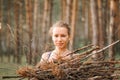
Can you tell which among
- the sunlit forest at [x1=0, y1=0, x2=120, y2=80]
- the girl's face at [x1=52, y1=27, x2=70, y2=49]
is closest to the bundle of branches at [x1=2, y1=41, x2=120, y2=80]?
the sunlit forest at [x1=0, y1=0, x2=120, y2=80]

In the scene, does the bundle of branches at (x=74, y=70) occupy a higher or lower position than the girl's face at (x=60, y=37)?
lower

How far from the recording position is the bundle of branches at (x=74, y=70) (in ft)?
10.9

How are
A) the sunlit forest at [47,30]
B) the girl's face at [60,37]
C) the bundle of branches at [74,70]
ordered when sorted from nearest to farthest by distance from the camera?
the bundle of branches at [74,70] < the girl's face at [60,37] < the sunlit forest at [47,30]

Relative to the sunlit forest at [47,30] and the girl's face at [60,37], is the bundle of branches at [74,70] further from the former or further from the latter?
the girl's face at [60,37]

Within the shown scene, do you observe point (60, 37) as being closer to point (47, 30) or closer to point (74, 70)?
point (74, 70)

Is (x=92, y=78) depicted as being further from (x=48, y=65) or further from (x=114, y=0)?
(x=114, y=0)

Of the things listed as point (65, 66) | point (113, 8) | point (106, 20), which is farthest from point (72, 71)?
point (106, 20)

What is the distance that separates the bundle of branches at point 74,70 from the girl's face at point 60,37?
462 millimetres

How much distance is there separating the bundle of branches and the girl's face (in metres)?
0.46

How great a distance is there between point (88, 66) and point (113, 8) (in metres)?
2.39

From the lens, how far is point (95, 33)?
21.3 ft

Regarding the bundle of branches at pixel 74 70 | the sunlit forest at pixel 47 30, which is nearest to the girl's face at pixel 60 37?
the sunlit forest at pixel 47 30

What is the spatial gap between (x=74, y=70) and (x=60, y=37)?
64 centimetres

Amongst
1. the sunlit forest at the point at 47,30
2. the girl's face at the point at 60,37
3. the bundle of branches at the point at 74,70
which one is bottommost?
the bundle of branches at the point at 74,70
